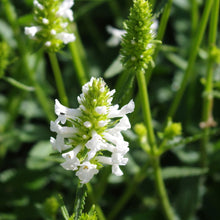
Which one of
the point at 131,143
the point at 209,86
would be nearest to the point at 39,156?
the point at 131,143

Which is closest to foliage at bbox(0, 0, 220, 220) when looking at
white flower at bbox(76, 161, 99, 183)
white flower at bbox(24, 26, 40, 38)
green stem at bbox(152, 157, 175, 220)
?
green stem at bbox(152, 157, 175, 220)

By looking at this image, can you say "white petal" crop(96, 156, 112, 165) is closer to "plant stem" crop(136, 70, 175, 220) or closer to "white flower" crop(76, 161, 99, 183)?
"white flower" crop(76, 161, 99, 183)

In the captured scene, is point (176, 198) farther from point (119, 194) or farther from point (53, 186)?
point (53, 186)

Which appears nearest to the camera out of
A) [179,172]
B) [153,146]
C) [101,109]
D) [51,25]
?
[101,109]

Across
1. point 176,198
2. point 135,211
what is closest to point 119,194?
point 135,211

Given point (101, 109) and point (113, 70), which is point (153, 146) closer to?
point (113, 70)

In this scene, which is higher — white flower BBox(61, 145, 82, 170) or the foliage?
the foliage
